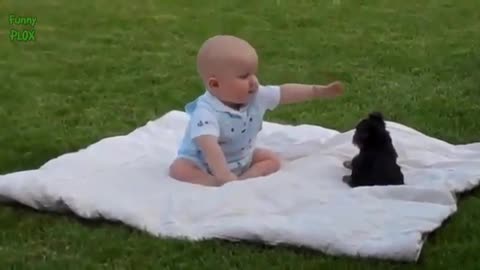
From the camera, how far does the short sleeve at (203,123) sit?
4004mm

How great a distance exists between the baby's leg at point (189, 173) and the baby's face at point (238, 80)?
290 millimetres

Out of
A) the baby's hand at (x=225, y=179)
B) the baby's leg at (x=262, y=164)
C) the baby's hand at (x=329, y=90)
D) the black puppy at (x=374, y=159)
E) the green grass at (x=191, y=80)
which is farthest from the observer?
the baby's hand at (x=329, y=90)

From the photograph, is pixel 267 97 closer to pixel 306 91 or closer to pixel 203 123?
pixel 306 91

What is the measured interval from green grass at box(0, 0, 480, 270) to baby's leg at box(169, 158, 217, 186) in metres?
0.46

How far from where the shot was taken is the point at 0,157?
4.60 m

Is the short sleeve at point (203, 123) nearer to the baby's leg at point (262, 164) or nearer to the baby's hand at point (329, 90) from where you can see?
the baby's leg at point (262, 164)

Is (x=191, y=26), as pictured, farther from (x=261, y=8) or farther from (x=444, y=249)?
(x=444, y=249)

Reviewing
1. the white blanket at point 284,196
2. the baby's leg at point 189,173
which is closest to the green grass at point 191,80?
the white blanket at point 284,196

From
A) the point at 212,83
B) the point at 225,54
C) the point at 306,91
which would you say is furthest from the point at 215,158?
the point at 306,91

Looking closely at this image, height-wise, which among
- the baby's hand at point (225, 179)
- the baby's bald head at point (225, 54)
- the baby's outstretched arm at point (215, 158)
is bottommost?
the baby's hand at point (225, 179)

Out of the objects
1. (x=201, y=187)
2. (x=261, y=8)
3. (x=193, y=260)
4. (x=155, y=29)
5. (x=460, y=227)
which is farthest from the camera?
(x=261, y=8)

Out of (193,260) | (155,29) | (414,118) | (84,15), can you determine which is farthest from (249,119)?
(84,15)

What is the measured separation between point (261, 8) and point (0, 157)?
155 inches

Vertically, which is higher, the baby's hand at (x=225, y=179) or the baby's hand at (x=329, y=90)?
the baby's hand at (x=329, y=90)
